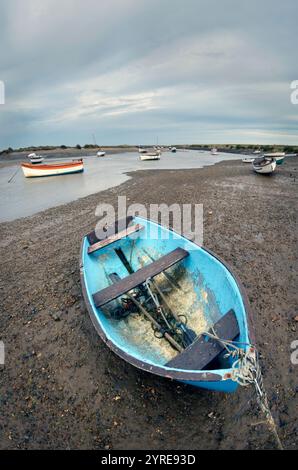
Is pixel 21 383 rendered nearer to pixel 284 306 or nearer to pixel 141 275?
pixel 141 275

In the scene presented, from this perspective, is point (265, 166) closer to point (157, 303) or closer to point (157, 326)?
point (157, 303)

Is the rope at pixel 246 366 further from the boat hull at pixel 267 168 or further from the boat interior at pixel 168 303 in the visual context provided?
the boat hull at pixel 267 168

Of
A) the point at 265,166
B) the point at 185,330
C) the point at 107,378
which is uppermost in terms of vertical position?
the point at 265,166

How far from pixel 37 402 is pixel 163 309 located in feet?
8.54

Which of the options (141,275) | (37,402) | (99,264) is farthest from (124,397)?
(99,264)

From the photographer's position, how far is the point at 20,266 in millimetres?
7883

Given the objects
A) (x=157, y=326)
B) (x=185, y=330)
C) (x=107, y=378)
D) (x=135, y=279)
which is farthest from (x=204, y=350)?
(x=135, y=279)

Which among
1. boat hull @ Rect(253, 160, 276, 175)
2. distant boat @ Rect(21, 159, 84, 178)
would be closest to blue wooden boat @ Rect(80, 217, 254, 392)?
boat hull @ Rect(253, 160, 276, 175)

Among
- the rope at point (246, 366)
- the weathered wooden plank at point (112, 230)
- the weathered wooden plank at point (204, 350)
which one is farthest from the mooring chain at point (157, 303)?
the weathered wooden plank at point (112, 230)

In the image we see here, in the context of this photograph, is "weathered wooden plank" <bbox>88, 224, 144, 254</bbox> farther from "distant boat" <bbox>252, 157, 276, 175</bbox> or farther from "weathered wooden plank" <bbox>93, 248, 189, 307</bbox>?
"distant boat" <bbox>252, 157, 276, 175</bbox>

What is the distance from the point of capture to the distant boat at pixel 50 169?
29.7m

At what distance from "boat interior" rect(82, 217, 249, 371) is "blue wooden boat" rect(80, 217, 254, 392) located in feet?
0.04

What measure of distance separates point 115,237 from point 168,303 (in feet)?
8.29

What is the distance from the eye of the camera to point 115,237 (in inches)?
268
